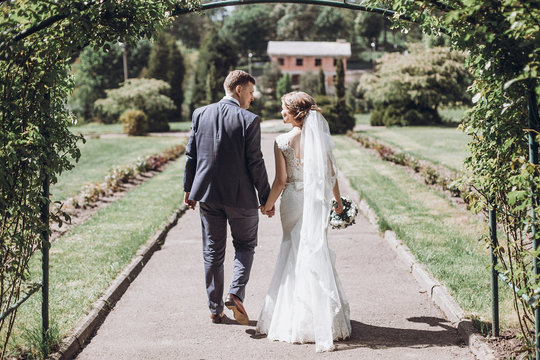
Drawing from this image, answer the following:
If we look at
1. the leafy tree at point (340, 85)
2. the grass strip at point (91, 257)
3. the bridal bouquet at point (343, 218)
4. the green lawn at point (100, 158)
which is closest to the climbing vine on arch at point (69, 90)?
the grass strip at point (91, 257)

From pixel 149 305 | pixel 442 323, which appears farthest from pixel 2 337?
pixel 442 323

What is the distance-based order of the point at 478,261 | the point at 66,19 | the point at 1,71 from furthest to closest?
the point at 478,261
the point at 66,19
the point at 1,71

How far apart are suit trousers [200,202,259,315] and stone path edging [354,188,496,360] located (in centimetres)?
180

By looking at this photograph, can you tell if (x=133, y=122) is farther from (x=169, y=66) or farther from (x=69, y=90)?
(x=69, y=90)

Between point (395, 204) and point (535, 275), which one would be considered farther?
point (395, 204)

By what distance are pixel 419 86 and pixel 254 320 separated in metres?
34.9

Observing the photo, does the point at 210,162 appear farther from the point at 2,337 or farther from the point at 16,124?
the point at 2,337

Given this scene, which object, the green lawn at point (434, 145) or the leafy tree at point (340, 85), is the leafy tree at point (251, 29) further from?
the green lawn at point (434, 145)

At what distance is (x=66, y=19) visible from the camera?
4.52 m

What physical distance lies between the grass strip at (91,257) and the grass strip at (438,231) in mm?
3393

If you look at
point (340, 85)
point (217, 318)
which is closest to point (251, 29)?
point (340, 85)

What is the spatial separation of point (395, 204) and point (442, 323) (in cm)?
594

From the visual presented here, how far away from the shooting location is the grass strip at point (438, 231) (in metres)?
5.97

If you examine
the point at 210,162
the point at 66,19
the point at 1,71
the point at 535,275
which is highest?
the point at 66,19
